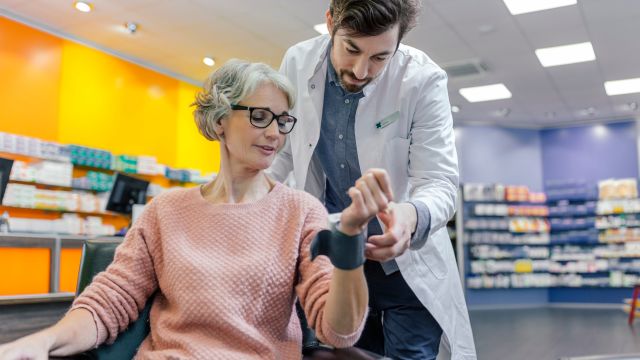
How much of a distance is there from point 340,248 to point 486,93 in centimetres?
901

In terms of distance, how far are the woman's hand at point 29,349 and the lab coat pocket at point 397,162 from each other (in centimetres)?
96

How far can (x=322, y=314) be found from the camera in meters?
1.23

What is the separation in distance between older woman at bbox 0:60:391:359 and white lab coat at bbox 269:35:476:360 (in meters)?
0.21

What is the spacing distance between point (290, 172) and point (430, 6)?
4.67 meters

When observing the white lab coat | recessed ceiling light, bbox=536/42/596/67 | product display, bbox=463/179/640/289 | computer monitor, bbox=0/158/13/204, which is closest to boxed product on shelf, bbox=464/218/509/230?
product display, bbox=463/179/640/289

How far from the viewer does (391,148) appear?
1633 mm

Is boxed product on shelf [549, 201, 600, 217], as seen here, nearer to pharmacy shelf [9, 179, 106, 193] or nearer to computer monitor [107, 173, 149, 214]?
computer monitor [107, 173, 149, 214]

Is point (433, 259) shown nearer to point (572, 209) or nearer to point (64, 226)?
point (64, 226)

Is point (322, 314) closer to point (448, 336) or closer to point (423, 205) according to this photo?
point (423, 205)

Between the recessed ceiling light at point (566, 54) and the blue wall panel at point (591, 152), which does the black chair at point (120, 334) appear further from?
the blue wall panel at point (591, 152)

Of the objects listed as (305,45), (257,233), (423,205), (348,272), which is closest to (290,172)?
(305,45)

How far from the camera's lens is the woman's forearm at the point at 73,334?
1.26m

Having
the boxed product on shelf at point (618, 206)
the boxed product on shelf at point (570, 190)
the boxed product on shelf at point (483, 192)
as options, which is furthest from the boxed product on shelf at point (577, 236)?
the boxed product on shelf at point (483, 192)

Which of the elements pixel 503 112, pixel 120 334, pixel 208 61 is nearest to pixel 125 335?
pixel 120 334
